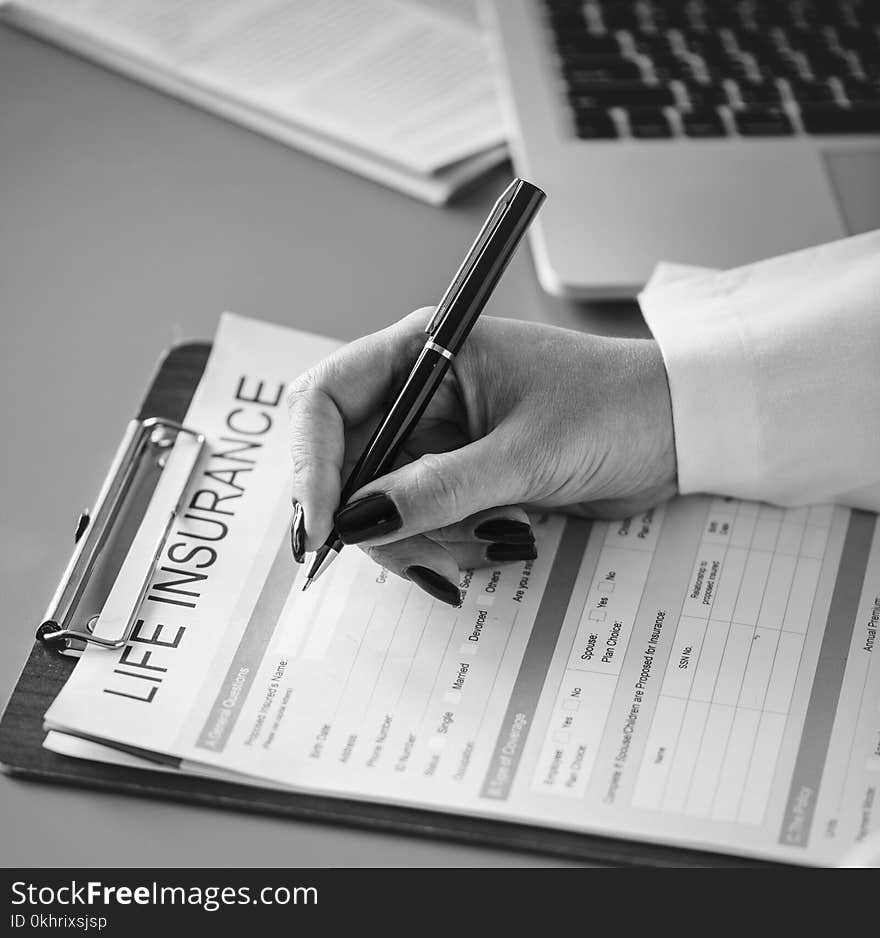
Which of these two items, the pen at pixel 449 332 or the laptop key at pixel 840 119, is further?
the laptop key at pixel 840 119

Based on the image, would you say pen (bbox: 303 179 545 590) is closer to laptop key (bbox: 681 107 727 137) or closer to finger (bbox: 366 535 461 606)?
finger (bbox: 366 535 461 606)

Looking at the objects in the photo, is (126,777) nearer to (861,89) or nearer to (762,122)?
(762,122)

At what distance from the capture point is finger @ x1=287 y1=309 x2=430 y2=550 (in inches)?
25.1

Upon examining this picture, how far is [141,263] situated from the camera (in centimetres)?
88

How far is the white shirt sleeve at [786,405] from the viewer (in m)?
0.69

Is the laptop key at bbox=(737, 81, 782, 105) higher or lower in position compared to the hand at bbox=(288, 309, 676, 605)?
higher

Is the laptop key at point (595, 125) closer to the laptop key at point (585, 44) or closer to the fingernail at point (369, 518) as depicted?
the laptop key at point (585, 44)

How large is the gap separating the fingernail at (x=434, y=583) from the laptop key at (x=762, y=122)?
51cm

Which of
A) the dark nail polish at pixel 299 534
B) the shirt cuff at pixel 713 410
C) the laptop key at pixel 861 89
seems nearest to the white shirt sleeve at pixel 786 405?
the shirt cuff at pixel 713 410

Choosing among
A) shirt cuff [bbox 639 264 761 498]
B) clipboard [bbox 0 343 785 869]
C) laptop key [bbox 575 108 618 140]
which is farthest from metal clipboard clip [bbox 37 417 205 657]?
laptop key [bbox 575 108 618 140]

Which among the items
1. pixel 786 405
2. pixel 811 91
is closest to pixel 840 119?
pixel 811 91

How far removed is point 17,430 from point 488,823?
0.41m

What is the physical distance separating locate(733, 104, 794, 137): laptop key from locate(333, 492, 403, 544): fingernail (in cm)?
52
